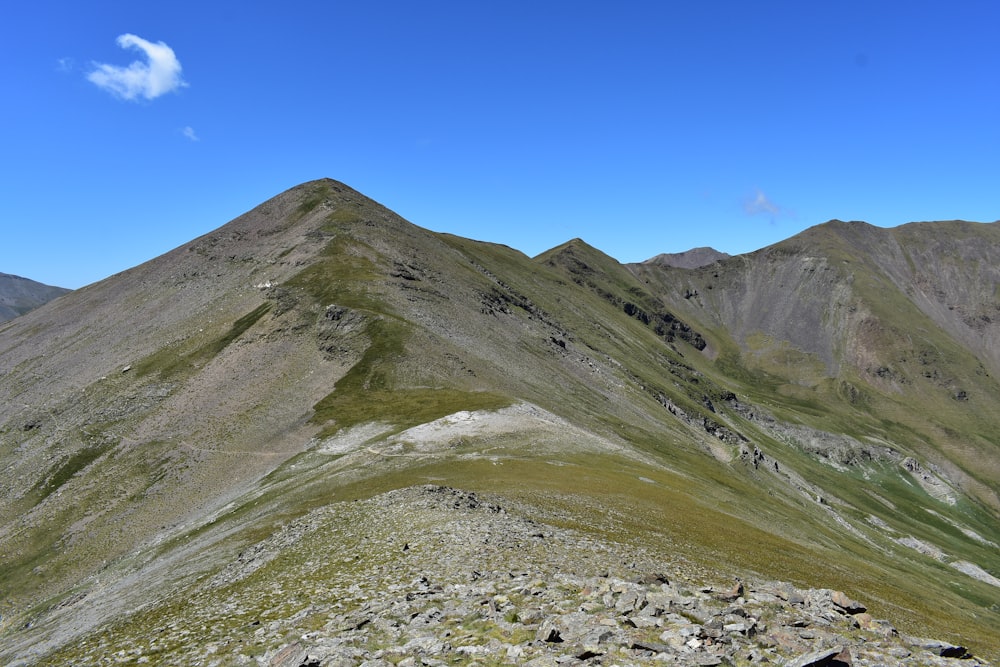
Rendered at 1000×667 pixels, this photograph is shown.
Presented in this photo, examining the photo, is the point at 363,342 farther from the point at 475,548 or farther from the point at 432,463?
the point at 475,548

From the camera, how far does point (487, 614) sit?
58.7ft

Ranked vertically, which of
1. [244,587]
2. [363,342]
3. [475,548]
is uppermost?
[363,342]

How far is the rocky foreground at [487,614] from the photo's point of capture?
14.7 m

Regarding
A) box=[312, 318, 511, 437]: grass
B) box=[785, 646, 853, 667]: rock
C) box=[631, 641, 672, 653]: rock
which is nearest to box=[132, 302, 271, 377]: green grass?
box=[312, 318, 511, 437]: grass

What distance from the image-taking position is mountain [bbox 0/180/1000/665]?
18328 mm

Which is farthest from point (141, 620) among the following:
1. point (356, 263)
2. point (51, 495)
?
point (356, 263)

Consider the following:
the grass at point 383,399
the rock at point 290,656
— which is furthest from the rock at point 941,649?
the grass at point 383,399

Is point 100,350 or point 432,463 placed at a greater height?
point 100,350

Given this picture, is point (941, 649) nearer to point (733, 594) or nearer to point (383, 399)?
point (733, 594)

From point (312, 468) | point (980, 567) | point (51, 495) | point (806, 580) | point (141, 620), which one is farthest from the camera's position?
point (980, 567)

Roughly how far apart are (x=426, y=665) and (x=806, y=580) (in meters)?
31.3

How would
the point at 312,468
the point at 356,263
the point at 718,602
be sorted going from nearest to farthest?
A: the point at 718,602, the point at 312,468, the point at 356,263

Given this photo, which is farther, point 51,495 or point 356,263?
point 356,263

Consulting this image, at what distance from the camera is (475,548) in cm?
2714
